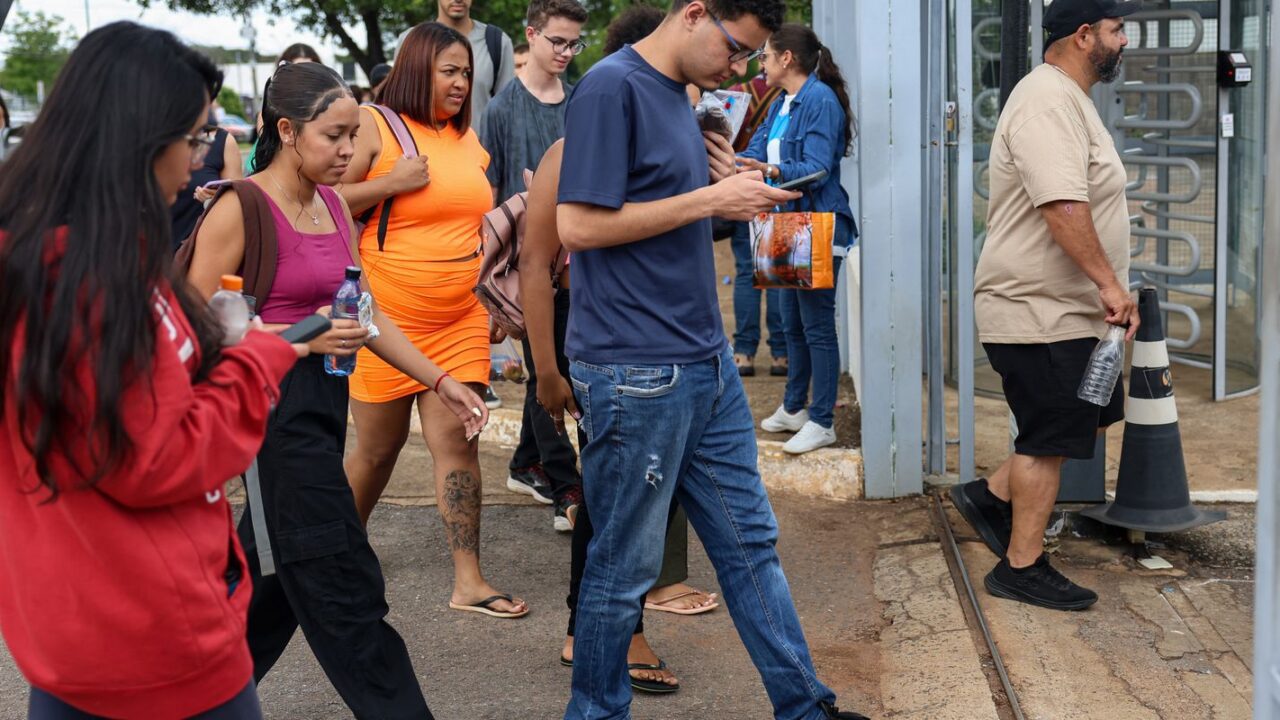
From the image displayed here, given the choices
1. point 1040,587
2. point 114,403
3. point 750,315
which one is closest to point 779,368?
point 750,315

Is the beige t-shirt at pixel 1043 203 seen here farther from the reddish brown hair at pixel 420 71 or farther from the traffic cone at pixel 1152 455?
the reddish brown hair at pixel 420 71

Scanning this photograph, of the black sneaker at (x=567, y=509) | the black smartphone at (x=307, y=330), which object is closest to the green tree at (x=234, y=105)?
the black sneaker at (x=567, y=509)

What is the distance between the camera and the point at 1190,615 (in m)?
4.73

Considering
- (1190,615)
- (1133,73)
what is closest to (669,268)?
(1190,615)

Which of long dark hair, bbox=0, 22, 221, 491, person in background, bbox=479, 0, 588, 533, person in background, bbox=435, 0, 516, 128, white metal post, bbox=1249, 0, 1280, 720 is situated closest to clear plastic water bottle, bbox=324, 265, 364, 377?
long dark hair, bbox=0, 22, 221, 491

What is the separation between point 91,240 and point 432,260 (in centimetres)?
290

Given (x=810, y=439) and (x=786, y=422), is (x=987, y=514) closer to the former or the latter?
(x=810, y=439)

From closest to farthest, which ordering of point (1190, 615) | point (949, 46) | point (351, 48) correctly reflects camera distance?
point (1190, 615)
point (949, 46)
point (351, 48)

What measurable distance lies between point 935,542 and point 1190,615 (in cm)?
107

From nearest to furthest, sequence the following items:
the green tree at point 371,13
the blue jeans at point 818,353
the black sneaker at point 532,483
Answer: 1. the black sneaker at point 532,483
2. the blue jeans at point 818,353
3. the green tree at point 371,13

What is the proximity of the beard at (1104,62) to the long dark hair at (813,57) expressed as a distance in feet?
6.06

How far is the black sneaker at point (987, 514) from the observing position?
5.25m

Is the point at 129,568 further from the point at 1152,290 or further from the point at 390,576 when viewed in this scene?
the point at 1152,290

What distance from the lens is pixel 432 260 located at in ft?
16.2
